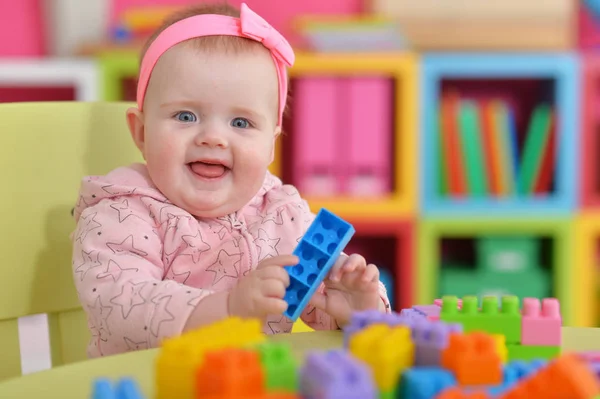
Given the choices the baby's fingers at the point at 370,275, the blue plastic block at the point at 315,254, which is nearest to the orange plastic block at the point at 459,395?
the blue plastic block at the point at 315,254

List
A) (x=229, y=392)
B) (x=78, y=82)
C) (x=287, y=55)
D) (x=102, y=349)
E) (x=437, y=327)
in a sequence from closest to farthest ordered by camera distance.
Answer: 1. (x=229, y=392)
2. (x=437, y=327)
3. (x=102, y=349)
4. (x=287, y=55)
5. (x=78, y=82)

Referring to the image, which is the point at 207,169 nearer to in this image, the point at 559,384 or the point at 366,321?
the point at 366,321

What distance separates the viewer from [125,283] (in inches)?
34.6

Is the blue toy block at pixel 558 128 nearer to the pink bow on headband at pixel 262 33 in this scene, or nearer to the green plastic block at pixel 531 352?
the pink bow on headband at pixel 262 33

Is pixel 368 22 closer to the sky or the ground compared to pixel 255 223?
closer to the sky

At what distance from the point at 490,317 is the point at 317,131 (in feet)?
5.60

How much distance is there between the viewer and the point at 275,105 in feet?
3.52

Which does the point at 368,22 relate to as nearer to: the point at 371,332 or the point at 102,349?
the point at 102,349

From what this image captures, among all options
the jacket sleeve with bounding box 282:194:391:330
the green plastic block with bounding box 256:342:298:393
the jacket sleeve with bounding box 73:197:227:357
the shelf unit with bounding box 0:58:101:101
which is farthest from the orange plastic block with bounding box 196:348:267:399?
the shelf unit with bounding box 0:58:101:101

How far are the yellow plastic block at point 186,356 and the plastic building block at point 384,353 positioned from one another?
6cm

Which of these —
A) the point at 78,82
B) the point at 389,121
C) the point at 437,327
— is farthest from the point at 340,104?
the point at 437,327

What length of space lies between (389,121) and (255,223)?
138cm

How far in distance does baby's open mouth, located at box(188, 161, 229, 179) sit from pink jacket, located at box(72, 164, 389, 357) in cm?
5

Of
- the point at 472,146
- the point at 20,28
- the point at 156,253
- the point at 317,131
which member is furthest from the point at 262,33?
the point at 20,28
